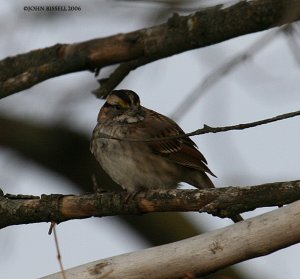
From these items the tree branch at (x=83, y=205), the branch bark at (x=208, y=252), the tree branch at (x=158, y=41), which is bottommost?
the branch bark at (x=208, y=252)

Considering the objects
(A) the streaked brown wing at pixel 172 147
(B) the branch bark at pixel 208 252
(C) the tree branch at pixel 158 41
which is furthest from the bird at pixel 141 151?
(B) the branch bark at pixel 208 252

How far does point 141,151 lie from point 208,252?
2274mm

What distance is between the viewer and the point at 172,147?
6.75 metres

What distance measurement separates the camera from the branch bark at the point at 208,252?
424cm

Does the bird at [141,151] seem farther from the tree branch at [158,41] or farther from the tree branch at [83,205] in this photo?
the tree branch at [83,205]

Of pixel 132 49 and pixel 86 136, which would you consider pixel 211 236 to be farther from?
pixel 86 136

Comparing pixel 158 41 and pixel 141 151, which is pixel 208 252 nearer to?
pixel 158 41

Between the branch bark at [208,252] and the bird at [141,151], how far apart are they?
1548 mm

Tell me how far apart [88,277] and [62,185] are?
2.97 meters

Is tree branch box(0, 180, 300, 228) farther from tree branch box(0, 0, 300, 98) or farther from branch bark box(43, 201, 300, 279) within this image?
tree branch box(0, 0, 300, 98)

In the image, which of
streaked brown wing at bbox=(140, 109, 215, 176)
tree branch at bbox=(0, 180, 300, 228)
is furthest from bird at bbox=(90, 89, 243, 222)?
tree branch at bbox=(0, 180, 300, 228)

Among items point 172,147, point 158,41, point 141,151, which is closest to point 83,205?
point 158,41

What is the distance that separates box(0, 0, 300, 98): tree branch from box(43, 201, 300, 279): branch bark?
140 centimetres

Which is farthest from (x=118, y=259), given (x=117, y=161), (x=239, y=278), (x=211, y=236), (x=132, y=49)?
(x=239, y=278)
